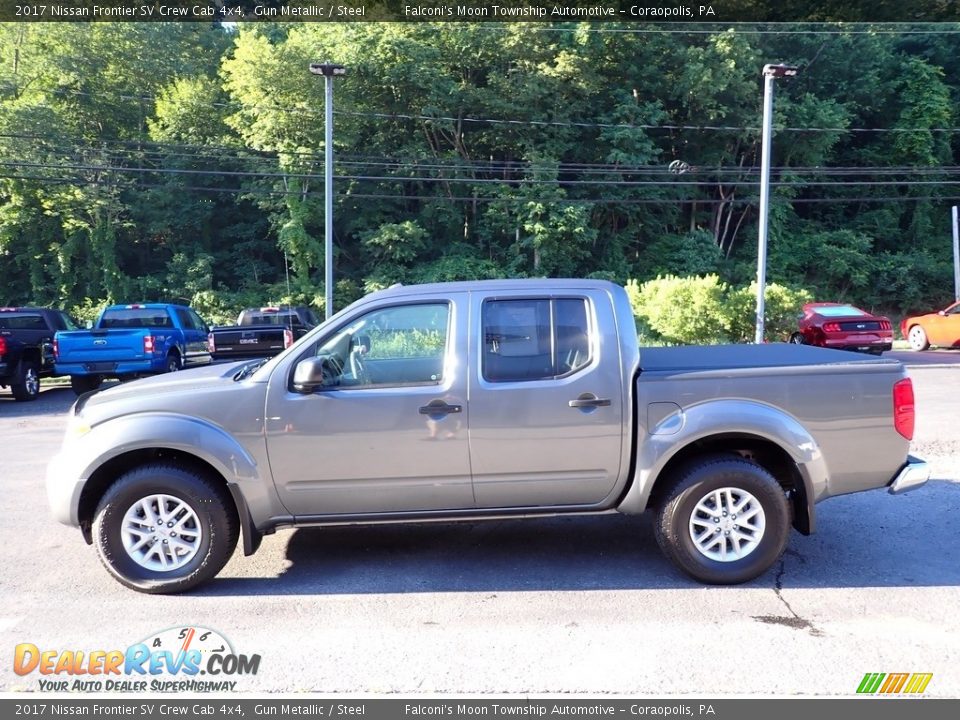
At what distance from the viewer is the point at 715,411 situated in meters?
4.95

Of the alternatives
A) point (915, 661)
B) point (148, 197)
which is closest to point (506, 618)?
point (915, 661)

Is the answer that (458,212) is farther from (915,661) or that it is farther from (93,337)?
(915,661)

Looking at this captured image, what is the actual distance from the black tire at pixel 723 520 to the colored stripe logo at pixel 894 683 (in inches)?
47.9

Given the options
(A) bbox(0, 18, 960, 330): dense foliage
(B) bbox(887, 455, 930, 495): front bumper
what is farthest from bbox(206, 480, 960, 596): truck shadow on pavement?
(A) bbox(0, 18, 960, 330): dense foliage

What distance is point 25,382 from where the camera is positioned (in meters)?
14.9

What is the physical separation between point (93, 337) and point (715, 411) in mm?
13068

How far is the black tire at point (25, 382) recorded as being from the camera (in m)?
14.8

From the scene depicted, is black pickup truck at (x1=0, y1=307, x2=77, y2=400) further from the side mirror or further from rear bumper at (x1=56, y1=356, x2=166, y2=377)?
the side mirror

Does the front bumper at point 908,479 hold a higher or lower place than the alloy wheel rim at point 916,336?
higher

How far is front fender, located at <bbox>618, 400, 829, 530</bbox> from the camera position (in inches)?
194

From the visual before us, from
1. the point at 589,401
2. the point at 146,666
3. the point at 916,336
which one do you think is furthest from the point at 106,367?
the point at 916,336

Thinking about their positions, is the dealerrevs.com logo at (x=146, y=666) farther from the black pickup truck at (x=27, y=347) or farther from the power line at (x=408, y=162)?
the power line at (x=408, y=162)

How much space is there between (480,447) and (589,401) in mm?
727

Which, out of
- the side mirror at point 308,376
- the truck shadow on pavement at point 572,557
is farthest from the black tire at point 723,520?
the side mirror at point 308,376
